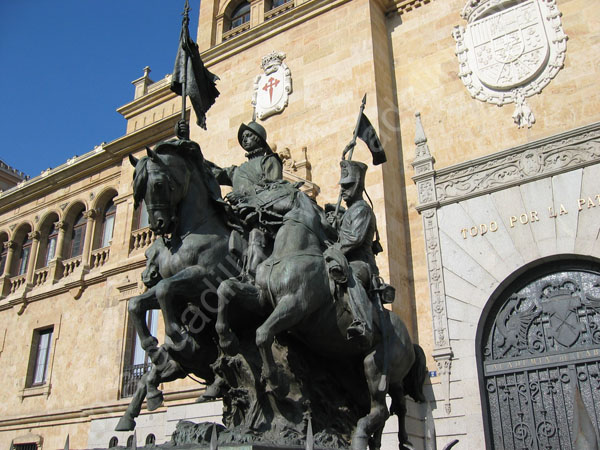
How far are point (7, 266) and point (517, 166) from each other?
19129mm

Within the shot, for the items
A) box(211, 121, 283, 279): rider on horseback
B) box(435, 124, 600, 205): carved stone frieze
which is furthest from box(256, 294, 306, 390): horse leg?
box(435, 124, 600, 205): carved stone frieze

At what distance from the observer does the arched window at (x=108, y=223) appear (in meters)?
20.3

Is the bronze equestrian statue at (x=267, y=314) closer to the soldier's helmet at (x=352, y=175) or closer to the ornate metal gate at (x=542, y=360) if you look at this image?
the soldier's helmet at (x=352, y=175)

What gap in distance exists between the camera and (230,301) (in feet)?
15.6

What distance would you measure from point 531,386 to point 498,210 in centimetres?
320

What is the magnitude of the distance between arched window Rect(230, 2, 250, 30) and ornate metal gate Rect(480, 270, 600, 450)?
11.4 meters

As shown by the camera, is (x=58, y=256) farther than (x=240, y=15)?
Yes

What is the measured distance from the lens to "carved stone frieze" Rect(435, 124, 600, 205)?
10805mm

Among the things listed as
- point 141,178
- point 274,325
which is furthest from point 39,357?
point 274,325

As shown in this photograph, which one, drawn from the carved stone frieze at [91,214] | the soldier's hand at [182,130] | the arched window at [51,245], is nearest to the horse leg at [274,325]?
the soldier's hand at [182,130]

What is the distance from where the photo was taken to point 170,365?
213 inches

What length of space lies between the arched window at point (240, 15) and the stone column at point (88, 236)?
26.1ft

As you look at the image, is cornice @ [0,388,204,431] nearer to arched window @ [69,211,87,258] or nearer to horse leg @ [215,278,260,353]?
arched window @ [69,211,87,258]

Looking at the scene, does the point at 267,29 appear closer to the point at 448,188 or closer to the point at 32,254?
the point at 448,188
